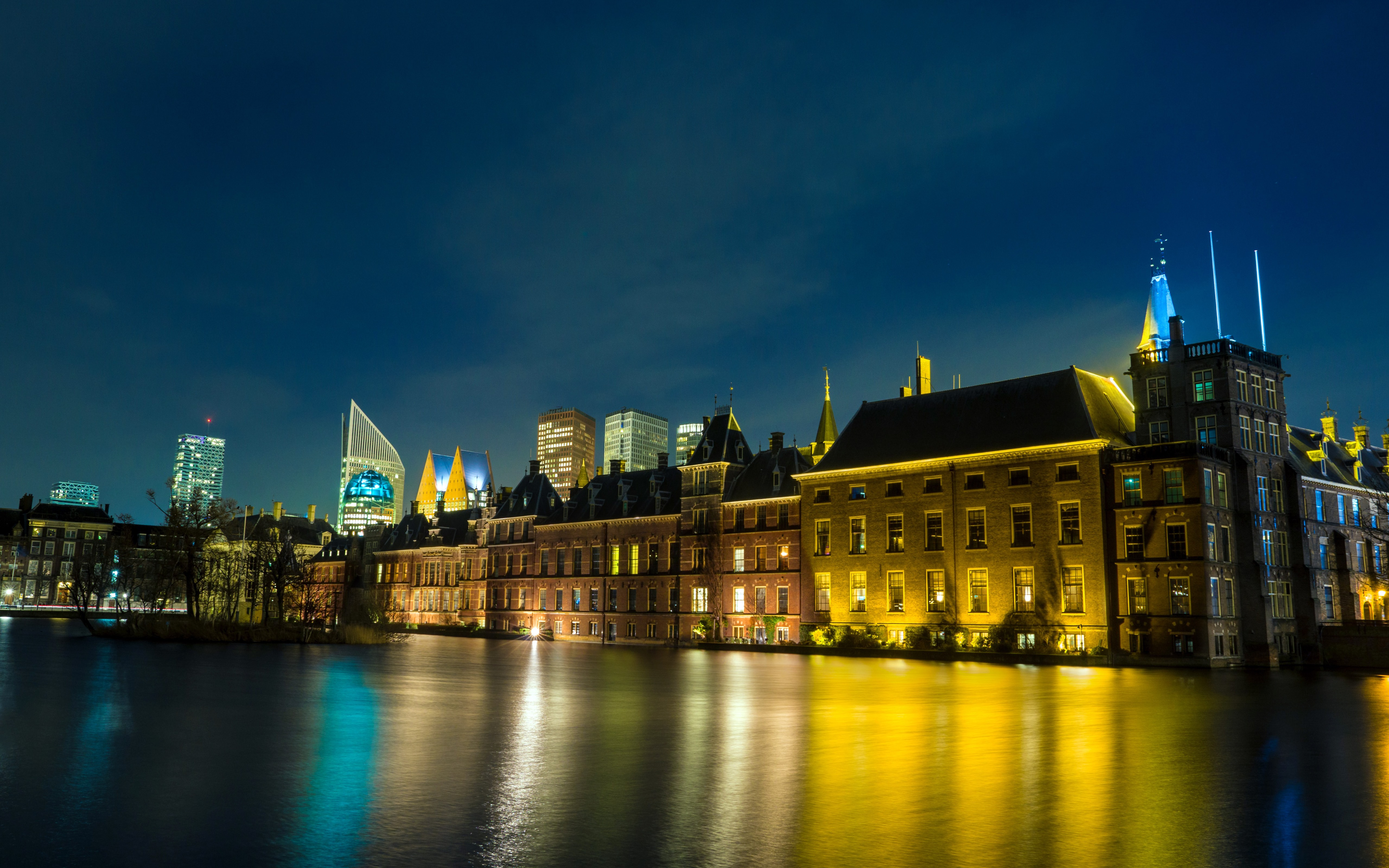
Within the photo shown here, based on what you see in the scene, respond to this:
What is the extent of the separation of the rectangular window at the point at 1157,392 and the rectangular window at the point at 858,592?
20065 mm

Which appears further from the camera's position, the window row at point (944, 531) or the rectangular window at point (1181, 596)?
the window row at point (944, 531)

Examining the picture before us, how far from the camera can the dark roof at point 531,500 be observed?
9531 centimetres

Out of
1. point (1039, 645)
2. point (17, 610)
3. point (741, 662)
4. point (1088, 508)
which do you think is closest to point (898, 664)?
point (741, 662)

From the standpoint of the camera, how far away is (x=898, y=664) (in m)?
46.6

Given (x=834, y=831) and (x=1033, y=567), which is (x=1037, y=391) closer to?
(x=1033, y=567)

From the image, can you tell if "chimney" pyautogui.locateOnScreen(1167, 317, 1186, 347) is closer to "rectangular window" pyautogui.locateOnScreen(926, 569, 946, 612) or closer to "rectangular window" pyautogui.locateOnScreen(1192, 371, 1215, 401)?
"rectangular window" pyautogui.locateOnScreen(1192, 371, 1215, 401)

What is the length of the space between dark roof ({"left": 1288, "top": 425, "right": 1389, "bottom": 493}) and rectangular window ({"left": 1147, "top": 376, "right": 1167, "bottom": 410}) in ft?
27.6

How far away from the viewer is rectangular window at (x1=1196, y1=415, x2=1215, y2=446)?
179 ft

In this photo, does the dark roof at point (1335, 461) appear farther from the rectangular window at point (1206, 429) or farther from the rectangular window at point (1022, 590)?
the rectangular window at point (1022, 590)

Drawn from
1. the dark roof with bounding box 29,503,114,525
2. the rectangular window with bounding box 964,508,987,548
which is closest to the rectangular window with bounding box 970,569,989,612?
the rectangular window with bounding box 964,508,987,548

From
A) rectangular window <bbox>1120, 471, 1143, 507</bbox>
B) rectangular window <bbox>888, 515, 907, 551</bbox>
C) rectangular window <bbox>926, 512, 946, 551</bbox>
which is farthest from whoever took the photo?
rectangular window <bbox>888, 515, 907, 551</bbox>

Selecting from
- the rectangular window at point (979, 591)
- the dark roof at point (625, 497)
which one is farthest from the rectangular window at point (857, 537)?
the dark roof at point (625, 497)

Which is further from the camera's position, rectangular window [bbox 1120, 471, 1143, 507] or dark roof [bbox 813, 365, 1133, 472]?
dark roof [bbox 813, 365, 1133, 472]

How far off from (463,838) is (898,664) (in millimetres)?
39335
